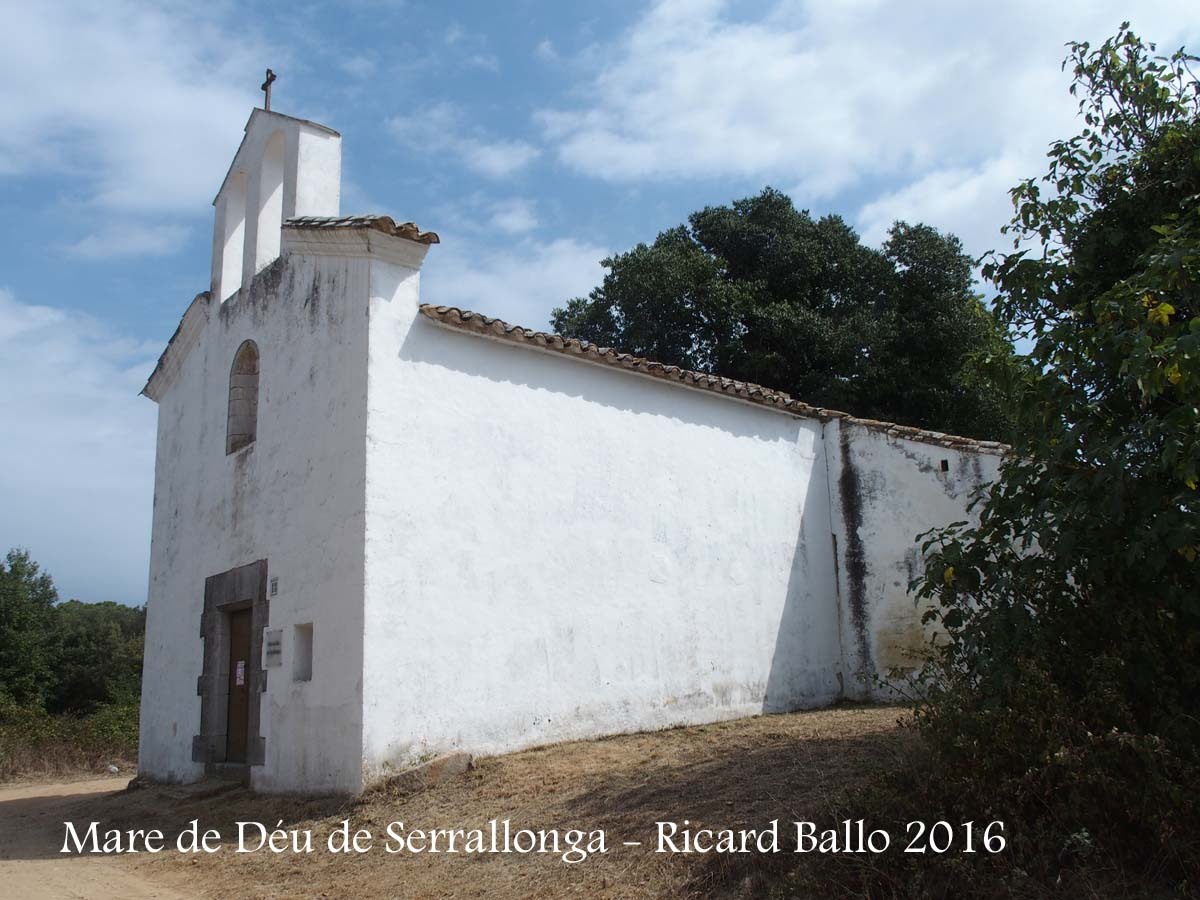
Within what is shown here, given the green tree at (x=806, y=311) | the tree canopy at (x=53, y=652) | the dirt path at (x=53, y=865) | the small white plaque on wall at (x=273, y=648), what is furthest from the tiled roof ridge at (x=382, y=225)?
the tree canopy at (x=53, y=652)

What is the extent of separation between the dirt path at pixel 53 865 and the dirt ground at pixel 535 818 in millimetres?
25

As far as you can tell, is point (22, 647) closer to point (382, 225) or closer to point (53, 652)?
point (53, 652)

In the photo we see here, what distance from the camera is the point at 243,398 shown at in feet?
38.3

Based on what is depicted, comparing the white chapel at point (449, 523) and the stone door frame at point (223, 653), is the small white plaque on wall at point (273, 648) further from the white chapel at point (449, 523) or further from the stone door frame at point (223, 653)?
the stone door frame at point (223, 653)

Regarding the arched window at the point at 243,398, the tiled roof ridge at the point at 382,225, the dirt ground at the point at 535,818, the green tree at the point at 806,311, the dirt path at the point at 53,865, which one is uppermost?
the green tree at the point at 806,311

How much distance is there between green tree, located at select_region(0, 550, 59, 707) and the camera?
26.3 m

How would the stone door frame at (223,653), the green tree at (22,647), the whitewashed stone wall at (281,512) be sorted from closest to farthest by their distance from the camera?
1. the whitewashed stone wall at (281,512)
2. the stone door frame at (223,653)
3. the green tree at (22,647)

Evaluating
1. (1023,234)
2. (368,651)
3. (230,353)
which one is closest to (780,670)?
(368,651)

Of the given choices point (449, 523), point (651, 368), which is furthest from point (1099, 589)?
point (651, 368)

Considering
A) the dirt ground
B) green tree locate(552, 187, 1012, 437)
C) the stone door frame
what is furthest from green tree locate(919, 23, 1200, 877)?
green tree locate(552, 187, 1012, 437)

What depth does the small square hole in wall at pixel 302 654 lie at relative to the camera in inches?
371

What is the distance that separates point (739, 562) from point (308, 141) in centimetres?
681

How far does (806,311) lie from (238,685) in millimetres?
13287

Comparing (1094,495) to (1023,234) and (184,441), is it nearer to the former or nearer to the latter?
(1023,234)
